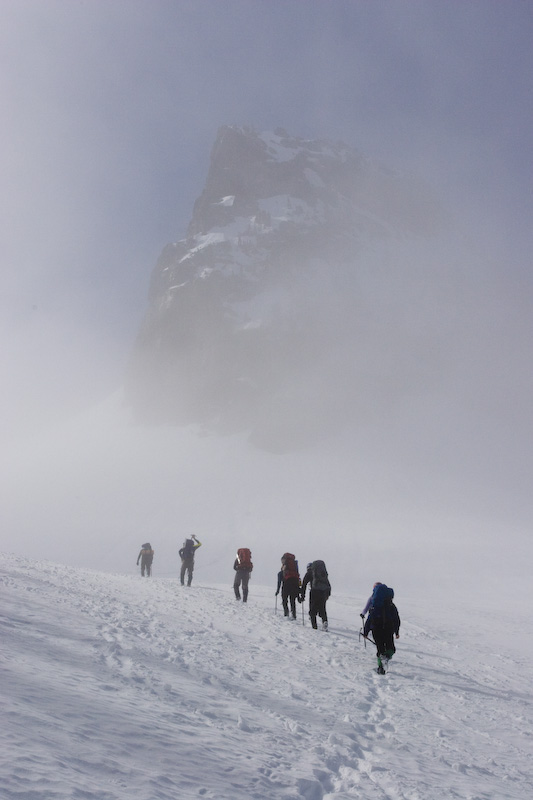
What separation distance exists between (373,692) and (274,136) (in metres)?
179

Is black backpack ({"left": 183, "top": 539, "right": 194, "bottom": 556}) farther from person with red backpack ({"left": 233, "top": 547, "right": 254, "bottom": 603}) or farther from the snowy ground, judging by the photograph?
A: the snowy ground

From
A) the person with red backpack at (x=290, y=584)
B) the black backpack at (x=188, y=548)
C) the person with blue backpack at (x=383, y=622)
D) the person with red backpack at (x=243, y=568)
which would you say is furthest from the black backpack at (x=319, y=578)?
the black backpack at (x=188, y=548)

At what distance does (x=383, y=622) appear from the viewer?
7.73 meters

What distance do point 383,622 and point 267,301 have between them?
97579 mm

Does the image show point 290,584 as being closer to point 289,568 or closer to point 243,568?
point 289,568

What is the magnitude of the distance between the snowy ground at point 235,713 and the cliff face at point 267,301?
229 ft

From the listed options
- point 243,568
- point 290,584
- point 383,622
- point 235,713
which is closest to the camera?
point 235,713

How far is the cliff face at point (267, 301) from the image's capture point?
90.5 metres

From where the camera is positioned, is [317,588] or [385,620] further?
[317,588]

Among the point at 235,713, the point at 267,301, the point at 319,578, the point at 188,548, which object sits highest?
the point at 267,301

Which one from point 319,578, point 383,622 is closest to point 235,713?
point 383,622

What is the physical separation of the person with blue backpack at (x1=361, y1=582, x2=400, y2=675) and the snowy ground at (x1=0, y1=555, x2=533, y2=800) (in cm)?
34

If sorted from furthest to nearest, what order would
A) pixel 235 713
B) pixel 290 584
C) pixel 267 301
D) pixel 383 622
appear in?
pixel 267 301
pixel 290 584
pixel 383 622
pixel 235 713

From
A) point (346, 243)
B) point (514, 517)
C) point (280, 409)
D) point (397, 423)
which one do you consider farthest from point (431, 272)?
point (514, 517)
